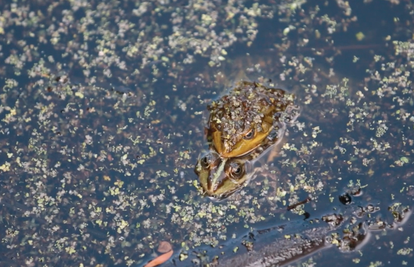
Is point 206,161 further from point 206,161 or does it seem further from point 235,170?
point 235,170

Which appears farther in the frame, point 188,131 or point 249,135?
point 188,131

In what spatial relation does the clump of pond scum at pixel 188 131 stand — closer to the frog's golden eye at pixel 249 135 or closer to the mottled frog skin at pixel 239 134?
the mottled frog skin at pixel 239 134

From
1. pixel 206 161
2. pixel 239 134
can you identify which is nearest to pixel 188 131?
pixel 206 161

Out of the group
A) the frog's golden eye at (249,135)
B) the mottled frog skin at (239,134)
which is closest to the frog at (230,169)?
the mottled frog skin at (239,134)

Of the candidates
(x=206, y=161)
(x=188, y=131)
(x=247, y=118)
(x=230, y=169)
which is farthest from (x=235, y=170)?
(x=188, y=131)

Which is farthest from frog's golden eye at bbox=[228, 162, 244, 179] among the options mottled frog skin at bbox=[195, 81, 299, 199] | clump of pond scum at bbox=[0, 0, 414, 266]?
clump of pond scum at bbox=[0, 0, 414, 266]

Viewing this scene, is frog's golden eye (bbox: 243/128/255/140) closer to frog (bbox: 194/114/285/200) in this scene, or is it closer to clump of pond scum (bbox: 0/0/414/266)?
frog (bbox: 194/114/285/200)

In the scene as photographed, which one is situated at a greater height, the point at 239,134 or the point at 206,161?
the point at 239,134
